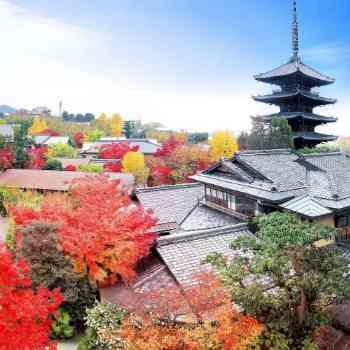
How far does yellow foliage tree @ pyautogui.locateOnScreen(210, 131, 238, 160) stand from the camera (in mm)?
52566

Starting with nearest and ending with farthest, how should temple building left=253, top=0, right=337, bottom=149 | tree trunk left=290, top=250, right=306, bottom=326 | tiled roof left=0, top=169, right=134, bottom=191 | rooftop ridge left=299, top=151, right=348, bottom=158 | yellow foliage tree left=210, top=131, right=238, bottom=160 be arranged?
tree trunk left=290, top=250, right=306, bottom=326 → rooftop ridge left=299, top=151, right=348, bottom=158 → temple building left=253, top=0, right=337, bottom=149 → tiled roof left=0, top=169, right=134, bottom=191 → yellow foliage tree left=210, top=131, right=238, bottom=160

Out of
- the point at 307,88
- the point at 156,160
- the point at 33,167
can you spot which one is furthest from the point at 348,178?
the point at 33,167

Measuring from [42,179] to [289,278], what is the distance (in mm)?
37807

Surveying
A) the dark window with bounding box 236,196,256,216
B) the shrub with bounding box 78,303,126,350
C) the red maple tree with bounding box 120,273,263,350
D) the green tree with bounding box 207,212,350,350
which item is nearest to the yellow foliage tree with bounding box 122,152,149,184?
the dark window with bounding box 236,196,256,216

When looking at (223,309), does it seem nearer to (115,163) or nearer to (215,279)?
(215,279)

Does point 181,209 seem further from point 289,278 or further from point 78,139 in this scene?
point 78,139

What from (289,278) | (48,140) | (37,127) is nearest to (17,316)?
(289,278)

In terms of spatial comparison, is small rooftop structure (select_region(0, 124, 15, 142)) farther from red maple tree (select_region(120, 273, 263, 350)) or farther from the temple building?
red maple tree (select_region(120, 273, 263, 350))

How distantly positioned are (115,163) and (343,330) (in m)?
44.8

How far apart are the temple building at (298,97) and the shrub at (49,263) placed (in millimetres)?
31583

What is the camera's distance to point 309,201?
59.0 feet

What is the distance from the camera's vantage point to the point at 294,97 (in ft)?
133

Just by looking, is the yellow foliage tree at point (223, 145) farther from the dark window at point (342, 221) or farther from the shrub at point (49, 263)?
the shrub at point (49, 263)

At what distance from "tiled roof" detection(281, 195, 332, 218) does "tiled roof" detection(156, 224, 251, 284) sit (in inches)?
104
